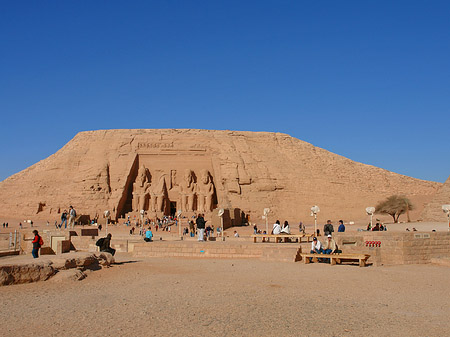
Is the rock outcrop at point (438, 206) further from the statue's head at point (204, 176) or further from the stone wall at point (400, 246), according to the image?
the statue's head at point (204, 176)

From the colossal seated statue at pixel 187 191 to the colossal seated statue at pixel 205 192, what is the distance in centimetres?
58

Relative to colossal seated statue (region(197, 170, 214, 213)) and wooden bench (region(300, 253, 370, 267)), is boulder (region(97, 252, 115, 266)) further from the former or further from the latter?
colossal seated statue (region(197, 170, 214, 213))

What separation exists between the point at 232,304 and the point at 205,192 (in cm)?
2837

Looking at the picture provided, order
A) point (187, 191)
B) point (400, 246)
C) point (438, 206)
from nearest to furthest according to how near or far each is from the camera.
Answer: point (400, 246) < point (438, 206) < point (187, 191)

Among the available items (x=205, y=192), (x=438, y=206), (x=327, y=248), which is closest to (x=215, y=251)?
(x=327, y=248)

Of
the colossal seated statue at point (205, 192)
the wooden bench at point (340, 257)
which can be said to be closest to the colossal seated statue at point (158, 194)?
the colossal seated statue at point (205, 192)

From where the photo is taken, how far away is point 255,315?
5801 millimetres

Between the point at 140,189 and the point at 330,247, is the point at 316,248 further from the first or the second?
the point at 140,189

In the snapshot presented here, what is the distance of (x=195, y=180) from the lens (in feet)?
118

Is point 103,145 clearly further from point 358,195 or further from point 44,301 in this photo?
point 44,301

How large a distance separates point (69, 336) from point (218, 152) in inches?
1225

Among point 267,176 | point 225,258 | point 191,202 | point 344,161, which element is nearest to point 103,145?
point 191,202

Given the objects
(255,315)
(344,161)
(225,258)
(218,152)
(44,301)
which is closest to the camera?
(255,315)

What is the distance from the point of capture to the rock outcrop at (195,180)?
33312 millimetres
